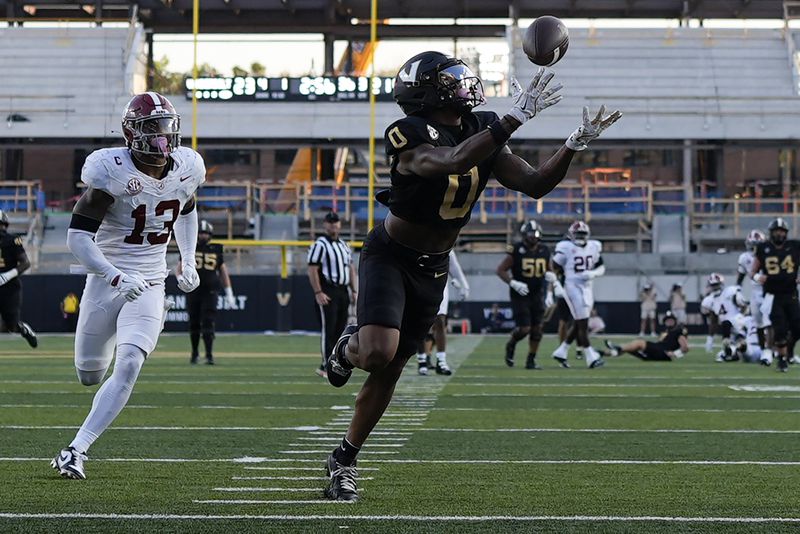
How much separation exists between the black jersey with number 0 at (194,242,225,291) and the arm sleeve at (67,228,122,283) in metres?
8.70

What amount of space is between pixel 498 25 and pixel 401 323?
28641mm

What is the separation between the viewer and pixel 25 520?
4.12m

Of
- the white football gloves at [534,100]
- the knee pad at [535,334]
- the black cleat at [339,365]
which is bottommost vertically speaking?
the knee pad at [535,334]

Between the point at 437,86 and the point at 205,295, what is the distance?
9.75m

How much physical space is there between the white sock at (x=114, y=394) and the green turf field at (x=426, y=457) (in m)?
0.18

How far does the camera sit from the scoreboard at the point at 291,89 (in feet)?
98.8

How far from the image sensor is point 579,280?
46.0ft

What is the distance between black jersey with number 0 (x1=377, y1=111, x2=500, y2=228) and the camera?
4551 millimetres

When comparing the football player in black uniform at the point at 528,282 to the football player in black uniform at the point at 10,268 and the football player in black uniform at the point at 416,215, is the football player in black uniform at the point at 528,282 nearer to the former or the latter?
the football player in black uniform at the point at 10,268

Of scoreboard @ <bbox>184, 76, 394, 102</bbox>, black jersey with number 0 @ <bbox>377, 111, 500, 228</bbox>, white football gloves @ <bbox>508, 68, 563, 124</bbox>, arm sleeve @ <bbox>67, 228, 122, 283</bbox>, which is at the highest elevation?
scoreboard @ <bbox>184, 76, 394, 102</bbox>

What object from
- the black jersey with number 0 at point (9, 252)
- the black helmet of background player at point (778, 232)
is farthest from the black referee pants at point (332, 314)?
the black helmet of background player at point (778, 232)

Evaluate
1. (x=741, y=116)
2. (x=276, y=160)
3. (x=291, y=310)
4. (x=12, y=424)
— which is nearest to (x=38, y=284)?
(x=291, y=310)

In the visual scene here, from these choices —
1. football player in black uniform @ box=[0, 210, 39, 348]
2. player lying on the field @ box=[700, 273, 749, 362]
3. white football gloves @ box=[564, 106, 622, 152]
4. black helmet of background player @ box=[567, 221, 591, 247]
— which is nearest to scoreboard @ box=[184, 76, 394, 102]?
player lying on the field @ box=[700, 273, 749, 362]

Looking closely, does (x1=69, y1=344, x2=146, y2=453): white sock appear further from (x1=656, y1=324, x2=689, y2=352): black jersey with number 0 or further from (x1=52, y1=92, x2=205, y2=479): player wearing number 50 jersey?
(x1=656, y1=324, x2=689, y2=352): black jersey with number 0
